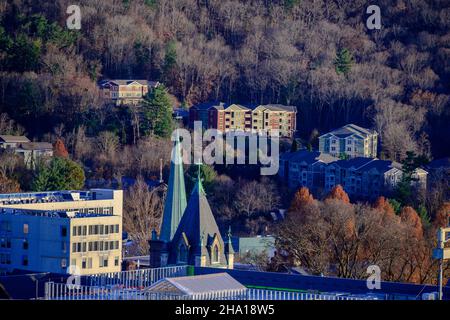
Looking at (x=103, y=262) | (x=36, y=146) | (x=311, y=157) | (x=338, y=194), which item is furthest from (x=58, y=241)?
(x=311, y=157)

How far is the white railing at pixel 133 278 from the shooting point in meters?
29.5

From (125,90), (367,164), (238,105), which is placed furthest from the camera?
(238,105)

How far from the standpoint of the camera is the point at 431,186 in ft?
211

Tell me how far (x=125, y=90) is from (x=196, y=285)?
5247cm

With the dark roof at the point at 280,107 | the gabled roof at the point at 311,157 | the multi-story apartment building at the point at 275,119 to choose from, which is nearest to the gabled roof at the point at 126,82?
the multi-story apartment building at the point at 275,119

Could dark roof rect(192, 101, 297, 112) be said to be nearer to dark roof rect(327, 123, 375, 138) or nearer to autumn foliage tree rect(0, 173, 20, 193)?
dark roof rect(327, 123, 375, 138)

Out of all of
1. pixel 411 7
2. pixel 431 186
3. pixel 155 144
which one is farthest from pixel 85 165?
pixel 411 7

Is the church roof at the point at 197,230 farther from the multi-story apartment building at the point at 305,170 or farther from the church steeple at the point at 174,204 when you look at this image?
the multi-story apartment building at the point at 305,170

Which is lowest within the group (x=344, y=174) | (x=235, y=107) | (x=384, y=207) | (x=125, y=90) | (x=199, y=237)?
(x=199, y=237)

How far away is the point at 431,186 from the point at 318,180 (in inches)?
255

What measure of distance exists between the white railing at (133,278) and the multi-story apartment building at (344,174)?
32873 mm

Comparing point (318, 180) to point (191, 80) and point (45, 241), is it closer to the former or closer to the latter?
point (191, 80)

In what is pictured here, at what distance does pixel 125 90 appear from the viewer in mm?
77438

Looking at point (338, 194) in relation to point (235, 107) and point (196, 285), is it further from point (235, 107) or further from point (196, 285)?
point (196, 285)
